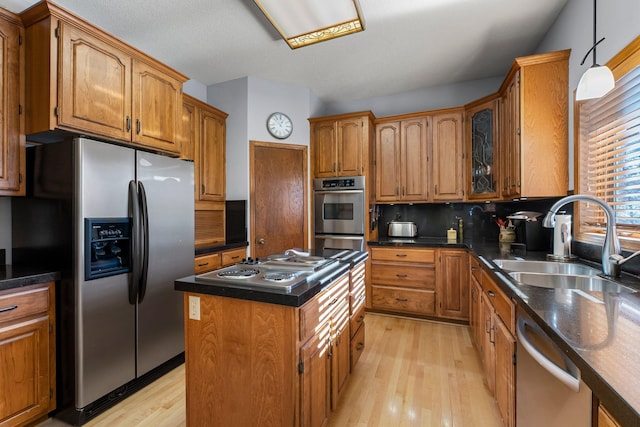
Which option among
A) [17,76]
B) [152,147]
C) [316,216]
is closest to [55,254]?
[152,147]

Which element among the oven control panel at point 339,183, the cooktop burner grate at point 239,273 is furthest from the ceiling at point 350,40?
the cooktop burner grate at point 239,273

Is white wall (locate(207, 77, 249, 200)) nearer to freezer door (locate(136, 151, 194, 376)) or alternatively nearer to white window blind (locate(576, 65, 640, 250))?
freezer door (locate(136, 151, 194, 376))

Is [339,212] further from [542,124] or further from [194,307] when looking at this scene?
[194,307]

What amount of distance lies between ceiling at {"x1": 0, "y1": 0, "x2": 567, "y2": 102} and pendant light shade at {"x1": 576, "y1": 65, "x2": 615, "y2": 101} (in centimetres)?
122

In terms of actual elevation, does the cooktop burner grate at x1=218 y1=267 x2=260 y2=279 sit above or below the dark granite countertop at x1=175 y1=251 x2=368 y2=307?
above

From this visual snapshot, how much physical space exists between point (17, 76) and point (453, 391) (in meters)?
3.48

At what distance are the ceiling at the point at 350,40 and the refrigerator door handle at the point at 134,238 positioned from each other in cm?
148

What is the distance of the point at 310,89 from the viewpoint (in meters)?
3.72

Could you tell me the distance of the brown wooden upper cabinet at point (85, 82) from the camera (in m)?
1.69

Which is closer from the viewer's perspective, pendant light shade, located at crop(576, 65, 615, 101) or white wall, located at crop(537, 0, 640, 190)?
pendant light shade, located at crop(576, 65, 615, 101)

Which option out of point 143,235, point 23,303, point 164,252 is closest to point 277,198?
point 164,252

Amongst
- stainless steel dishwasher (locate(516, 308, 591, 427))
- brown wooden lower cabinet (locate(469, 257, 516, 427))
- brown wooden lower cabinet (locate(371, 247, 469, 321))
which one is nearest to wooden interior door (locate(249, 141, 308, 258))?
brown wooden lower cabinet (locate(371, 247, 469, 321))

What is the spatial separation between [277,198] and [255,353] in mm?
2423

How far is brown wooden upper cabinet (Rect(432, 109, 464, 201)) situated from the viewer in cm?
331
